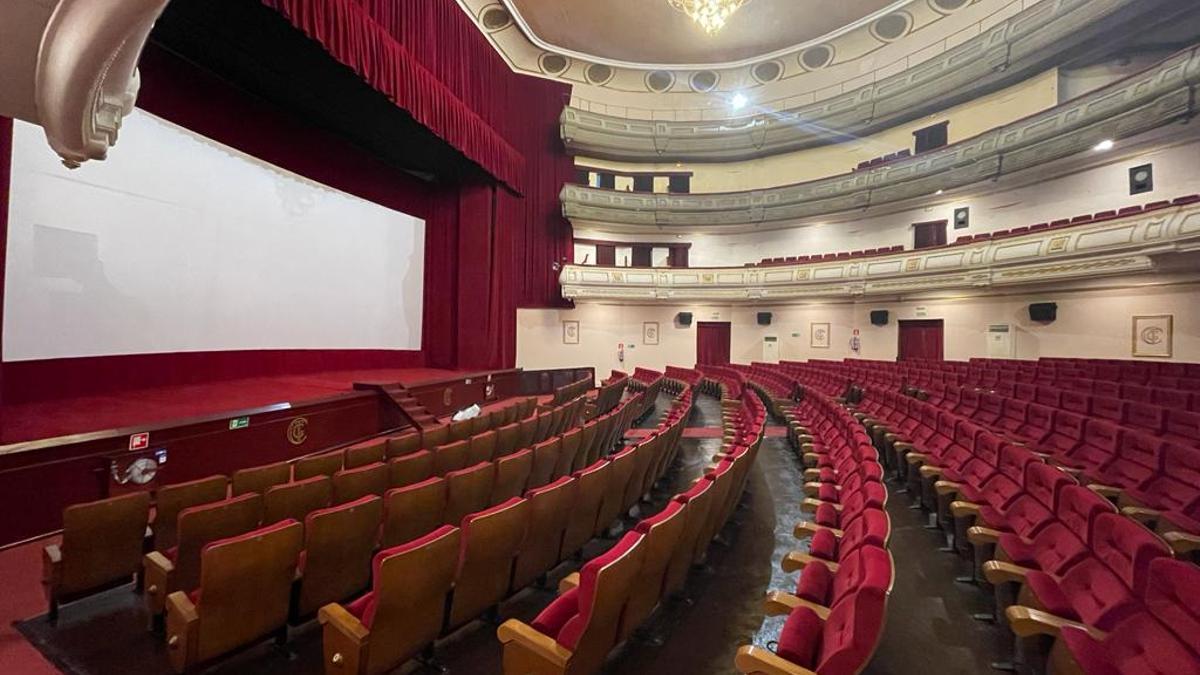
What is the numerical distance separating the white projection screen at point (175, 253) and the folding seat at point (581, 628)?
5348 millimetres

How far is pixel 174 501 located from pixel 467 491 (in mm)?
1424

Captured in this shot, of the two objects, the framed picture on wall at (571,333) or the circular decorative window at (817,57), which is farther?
the framed picture on wall at (571,333)

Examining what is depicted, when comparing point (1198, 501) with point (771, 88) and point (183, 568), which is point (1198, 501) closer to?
point (183, 568)

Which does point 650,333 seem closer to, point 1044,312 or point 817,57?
point 1044,312

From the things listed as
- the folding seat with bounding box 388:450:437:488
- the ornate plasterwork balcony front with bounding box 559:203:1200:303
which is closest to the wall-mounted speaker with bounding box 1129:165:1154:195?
the ornate plasterwork balcony front with bounding box 559:203:1200:303

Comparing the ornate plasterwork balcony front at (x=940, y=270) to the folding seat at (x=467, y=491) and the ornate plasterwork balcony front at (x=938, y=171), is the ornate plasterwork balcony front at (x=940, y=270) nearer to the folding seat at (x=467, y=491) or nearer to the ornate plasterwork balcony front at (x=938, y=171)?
the ornate plasterwork balcony front at (x=938, y=171)

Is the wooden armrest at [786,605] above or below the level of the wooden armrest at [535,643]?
above

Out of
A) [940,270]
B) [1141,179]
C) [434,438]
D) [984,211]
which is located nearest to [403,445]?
[434,438]

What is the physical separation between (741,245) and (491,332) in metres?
8.23

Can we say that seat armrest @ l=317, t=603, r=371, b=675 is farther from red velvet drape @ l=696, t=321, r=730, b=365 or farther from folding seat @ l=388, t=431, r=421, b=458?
red velvet drape @ l=696, t=321, r=730, b=365

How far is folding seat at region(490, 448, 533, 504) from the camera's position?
2764mm

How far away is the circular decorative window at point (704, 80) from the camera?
45.4 ft

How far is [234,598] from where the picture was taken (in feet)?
5.21

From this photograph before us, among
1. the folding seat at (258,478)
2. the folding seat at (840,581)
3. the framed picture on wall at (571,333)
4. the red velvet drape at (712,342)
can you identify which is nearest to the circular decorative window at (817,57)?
the red velvet drape at (712,342)
